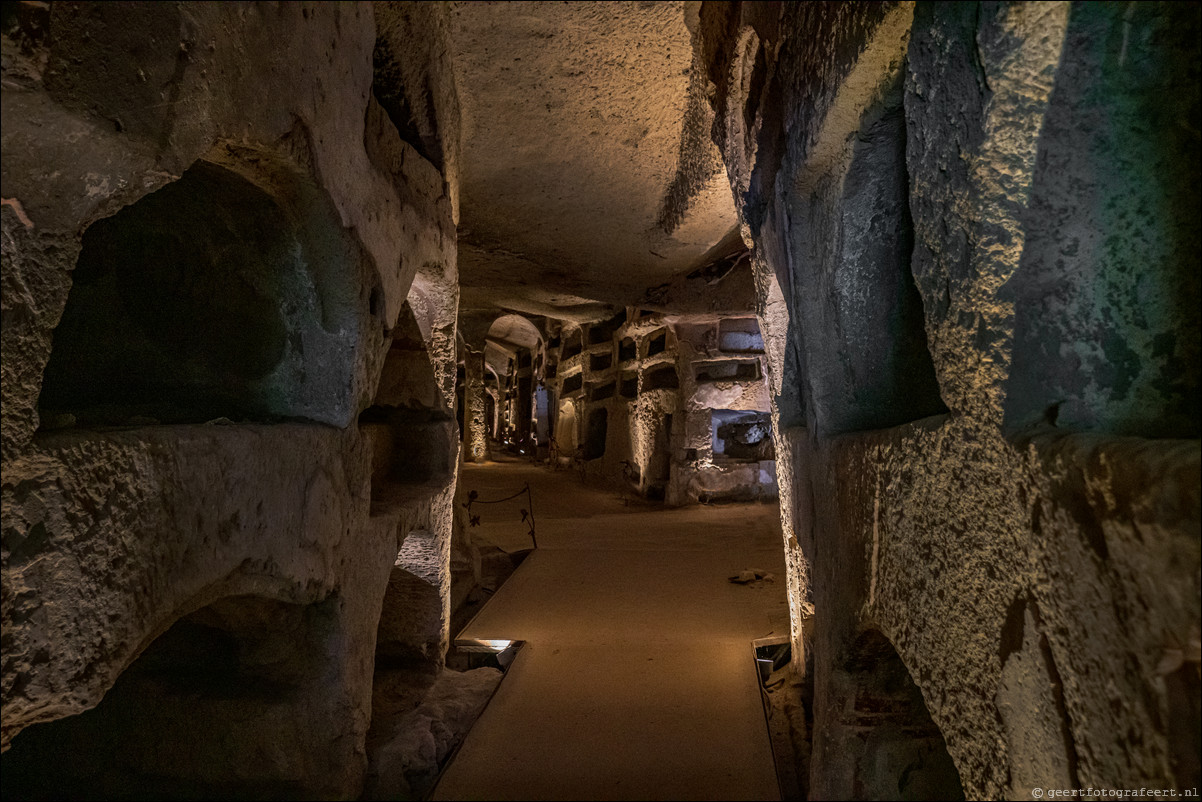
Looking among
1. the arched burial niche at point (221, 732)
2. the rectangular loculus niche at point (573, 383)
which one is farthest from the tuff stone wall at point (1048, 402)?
the rectangular loculus niche at point (573, 383)

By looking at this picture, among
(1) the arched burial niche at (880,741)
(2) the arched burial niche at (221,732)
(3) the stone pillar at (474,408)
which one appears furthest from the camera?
(3) the stone pillar at (474,408)

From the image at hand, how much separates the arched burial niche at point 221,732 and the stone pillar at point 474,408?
12.8 m

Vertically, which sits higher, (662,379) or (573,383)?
(573,383)

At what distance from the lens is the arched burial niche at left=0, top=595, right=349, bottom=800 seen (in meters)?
2.76

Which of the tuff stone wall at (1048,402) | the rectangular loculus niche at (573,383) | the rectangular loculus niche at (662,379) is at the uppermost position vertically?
the rectangular loculus niche at (573,383)

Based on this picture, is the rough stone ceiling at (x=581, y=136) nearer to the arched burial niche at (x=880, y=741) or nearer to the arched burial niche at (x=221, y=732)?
the arched burial niche at (x=221, y=732)

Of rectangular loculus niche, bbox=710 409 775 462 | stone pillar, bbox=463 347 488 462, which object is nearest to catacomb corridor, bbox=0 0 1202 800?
rectangular loculus niche, bbox=710 409 775 462

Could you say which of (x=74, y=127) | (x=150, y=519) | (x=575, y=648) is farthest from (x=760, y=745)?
(x=74, y=127)

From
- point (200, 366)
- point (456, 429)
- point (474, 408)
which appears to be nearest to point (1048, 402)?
point (200, 366)

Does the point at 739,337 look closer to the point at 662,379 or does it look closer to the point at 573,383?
the point at 662,379

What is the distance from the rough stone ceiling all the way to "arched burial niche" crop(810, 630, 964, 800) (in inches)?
143

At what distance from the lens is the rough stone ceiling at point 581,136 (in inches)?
156

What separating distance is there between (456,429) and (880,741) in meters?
3.22

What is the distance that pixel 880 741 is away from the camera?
2498 mm
